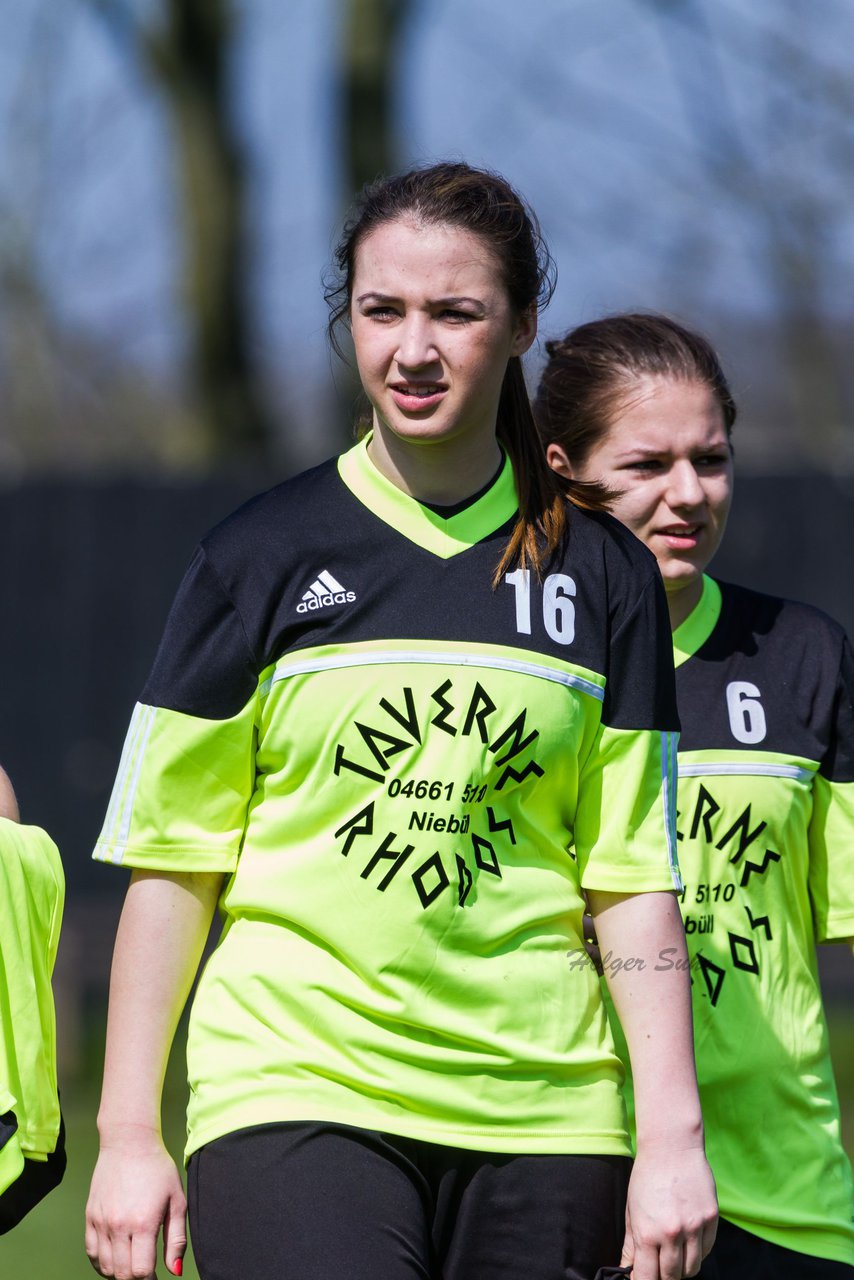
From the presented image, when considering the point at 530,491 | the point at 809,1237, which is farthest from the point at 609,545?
the point at 809,1237

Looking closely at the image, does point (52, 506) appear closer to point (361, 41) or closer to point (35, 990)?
point (361, 41)

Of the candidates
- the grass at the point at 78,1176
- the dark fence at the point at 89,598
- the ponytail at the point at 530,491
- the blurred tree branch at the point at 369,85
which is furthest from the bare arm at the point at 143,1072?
the blurred tree branch at the point at 369,85

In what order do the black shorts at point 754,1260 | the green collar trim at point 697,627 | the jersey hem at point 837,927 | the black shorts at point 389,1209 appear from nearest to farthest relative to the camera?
1. the black shorts at point 389,1209
2. the black shorts at point 754,1260
3. the jersey hem at point 837,927
4. the green collar trim at point 697,627

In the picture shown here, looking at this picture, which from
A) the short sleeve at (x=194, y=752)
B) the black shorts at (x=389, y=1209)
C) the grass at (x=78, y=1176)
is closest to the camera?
the black shorts at (x=389, y=1209)

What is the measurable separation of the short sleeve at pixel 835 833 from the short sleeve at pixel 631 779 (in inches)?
25.9

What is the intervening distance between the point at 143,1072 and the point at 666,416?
149 centimetres

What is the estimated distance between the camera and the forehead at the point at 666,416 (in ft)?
10.8

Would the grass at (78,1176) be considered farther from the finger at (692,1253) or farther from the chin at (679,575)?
the finger at (692,1253)

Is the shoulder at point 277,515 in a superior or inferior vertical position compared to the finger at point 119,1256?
superior

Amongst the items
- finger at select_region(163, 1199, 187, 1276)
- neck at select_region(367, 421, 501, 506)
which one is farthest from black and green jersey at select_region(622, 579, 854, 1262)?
finger at select_region(163, 1199, 187, 1276)

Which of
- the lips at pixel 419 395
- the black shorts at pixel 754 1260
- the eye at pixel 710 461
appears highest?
the lips at pixel 419 395

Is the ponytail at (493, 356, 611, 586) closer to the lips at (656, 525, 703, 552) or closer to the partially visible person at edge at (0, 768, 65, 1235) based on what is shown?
the lips at (656, 525, 703, 552)

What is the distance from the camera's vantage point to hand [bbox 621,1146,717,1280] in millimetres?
2389

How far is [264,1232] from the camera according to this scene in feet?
7.75
